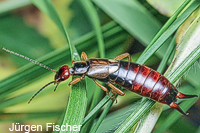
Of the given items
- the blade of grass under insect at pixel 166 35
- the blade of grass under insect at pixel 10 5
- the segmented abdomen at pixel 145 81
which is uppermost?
the blade of grass under insect at pixel 10 5

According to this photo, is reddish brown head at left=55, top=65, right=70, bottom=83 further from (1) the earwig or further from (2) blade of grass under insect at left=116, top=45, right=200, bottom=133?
(2) blade of grass under insect at left=116, top=45, right=200, bottom=133

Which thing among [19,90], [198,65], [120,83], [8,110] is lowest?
[8,110]

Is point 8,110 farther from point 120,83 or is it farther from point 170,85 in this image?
point 170,85

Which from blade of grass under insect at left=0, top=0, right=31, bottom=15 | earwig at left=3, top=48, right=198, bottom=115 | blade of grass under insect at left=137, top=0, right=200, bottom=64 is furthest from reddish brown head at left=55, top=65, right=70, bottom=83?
blade of grass under insect at left=0, top=0, right=31, bottom=15

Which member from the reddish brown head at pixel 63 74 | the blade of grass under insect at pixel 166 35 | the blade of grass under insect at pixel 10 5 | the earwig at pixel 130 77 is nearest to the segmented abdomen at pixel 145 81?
the earwig at pixel 130 77

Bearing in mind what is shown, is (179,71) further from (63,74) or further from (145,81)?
(63,74)

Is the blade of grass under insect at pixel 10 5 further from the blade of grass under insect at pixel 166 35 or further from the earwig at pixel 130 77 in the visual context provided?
the blade of grass under insect at pixel 166 35

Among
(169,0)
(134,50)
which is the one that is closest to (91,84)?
(134,50)
